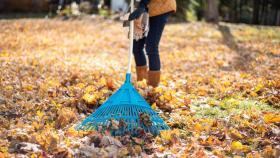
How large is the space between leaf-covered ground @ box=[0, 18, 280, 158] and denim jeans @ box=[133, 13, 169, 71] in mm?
354

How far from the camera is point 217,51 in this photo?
1004 centimetres

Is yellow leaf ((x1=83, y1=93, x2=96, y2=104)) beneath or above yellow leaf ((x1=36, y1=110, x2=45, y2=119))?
above

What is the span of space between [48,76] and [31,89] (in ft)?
3.05

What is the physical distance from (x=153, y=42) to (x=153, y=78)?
1.60 ft

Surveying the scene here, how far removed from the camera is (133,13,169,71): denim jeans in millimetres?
5246

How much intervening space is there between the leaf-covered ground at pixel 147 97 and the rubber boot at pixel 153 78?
10 cm

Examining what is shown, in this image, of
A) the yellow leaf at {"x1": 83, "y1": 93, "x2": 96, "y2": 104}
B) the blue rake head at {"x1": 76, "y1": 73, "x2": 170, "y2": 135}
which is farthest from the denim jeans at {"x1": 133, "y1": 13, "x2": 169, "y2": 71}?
the blue rake head at {"x1": 76, "y1": 73, "x2": 170, "y2": 135}

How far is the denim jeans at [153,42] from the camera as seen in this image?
5246 mm

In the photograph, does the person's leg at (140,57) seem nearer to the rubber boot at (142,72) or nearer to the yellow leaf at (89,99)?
the rubber boot at (142,72)

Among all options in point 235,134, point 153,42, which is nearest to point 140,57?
point 153,42

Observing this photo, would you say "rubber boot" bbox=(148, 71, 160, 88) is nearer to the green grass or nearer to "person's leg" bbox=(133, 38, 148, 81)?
"person's leg" bbox=(133, 38, 148, 81)

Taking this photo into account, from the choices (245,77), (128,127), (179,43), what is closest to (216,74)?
(245,77)

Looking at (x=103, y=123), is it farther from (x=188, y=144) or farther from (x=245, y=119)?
(x=245, y=119)

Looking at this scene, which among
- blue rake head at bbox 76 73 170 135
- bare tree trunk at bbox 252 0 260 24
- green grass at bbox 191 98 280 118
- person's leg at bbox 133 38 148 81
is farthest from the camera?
A: bare tree trunk at bbox 252 0 260 24
